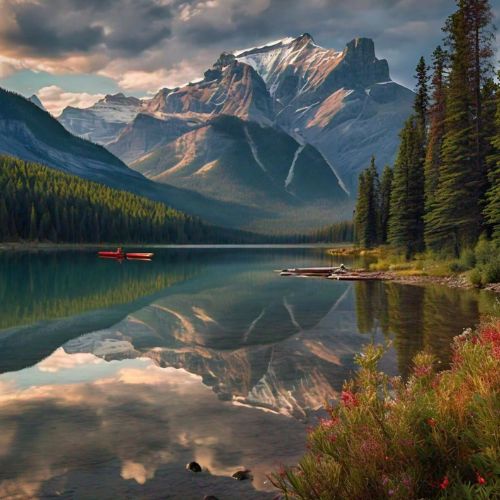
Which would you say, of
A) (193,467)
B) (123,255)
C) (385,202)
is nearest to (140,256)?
(123,255)

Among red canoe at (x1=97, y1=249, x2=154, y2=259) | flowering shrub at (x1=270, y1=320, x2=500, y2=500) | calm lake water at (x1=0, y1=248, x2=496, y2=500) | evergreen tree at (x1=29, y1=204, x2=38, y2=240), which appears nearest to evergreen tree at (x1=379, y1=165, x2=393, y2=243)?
red canoe at (x1=97, y1=249, x2=154, y2=259)

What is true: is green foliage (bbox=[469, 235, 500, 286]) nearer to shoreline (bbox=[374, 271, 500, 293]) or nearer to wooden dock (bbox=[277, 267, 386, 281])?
shoreline (bbox=[374, 271, 500, 293])

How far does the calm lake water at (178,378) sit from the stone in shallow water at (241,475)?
0.16 metres

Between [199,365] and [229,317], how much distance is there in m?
12.1

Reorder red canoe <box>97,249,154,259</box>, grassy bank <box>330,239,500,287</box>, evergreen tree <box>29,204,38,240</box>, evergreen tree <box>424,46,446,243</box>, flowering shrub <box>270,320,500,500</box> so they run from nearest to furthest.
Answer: flowering shrub <box>270,320,500,500</box> < grassy bank <box>330,239,500,287</box> < evergreen tree <box>424,46,446,243</box> < red canoe <box>97,249,154,259</box> < evergreen tree <box>29,204,38,240</box>

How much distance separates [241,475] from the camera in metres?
9.56

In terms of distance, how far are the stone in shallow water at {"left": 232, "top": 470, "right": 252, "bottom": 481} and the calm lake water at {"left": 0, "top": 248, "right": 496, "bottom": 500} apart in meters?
0.16

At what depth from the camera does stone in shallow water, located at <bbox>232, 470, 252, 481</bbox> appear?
9.52 meters

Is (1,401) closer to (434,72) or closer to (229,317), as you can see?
(229,317)

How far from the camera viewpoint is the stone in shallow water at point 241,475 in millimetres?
9516

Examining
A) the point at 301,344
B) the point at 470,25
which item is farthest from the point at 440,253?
the point at 301,344

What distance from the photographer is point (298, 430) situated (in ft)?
39.3

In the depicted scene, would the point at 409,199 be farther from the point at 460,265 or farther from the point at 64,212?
the point at 64,212

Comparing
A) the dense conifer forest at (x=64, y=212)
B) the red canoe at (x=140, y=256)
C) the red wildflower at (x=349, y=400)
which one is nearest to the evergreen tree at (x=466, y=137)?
the red wildflower at (x=349, y=400)
